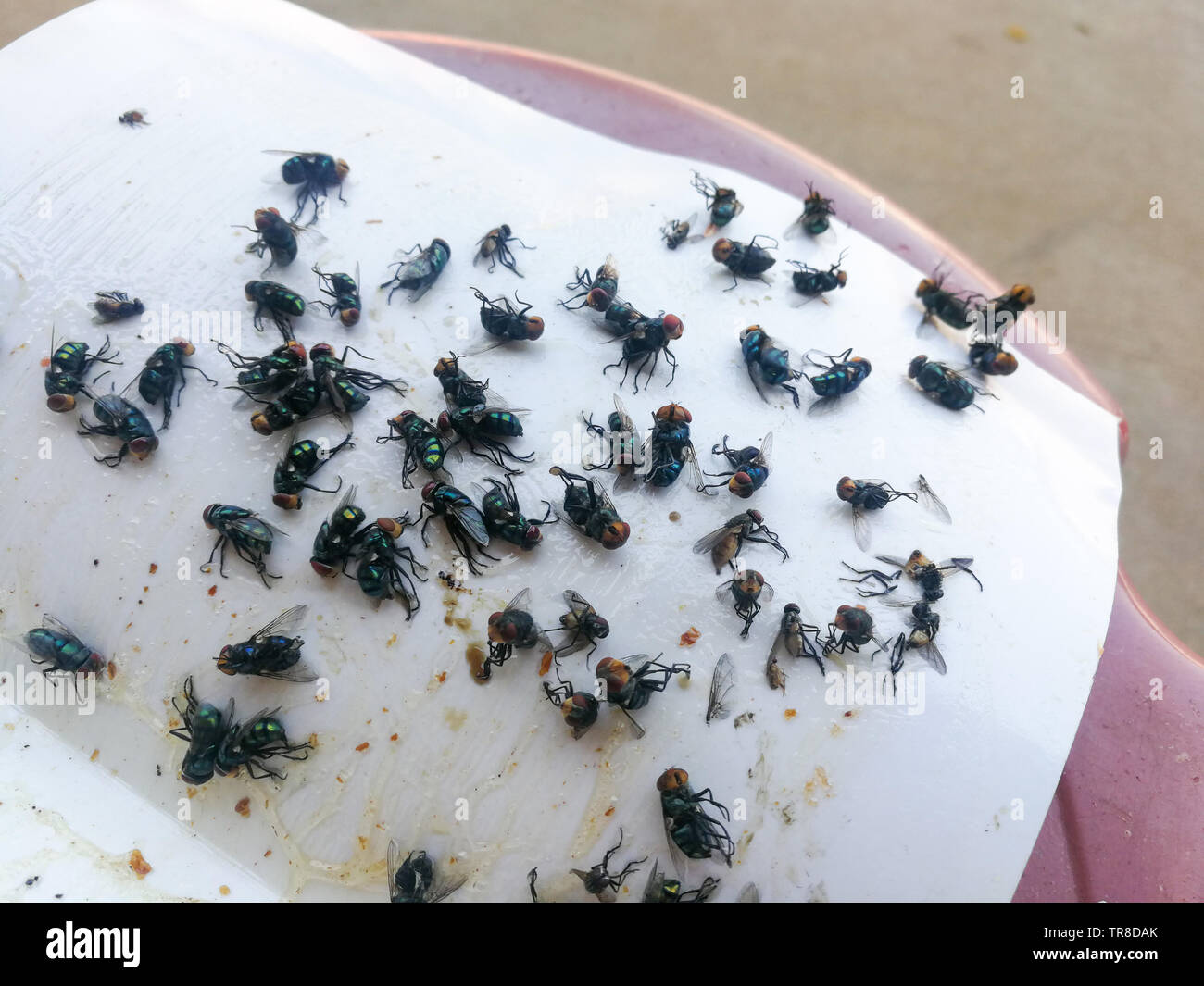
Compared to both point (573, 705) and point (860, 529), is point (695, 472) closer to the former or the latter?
point (860, 529)

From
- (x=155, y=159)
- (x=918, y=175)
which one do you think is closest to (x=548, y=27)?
(x=918, y=175)

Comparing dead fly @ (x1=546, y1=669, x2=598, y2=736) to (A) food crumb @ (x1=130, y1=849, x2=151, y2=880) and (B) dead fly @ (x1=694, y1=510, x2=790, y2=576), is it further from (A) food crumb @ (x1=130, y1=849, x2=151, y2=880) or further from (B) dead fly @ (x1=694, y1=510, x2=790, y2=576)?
(A) food crumb @ (x1=130, y1=849, x2=151, y2=880)

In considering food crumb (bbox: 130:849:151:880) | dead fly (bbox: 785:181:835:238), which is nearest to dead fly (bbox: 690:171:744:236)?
dead fly (bbox: 785:181:835:238)

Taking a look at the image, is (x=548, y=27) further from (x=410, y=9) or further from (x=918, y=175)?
(x=918, y=175)

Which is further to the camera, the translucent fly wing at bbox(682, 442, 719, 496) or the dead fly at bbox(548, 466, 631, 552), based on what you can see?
the translucent fly wing at bbox(682, 442, 719, 496)

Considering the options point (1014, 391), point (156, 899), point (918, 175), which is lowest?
point (156, 899)

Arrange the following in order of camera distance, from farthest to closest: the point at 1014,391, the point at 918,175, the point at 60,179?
the point at 918,175 < the point at 1014,391 < the point at 60,179

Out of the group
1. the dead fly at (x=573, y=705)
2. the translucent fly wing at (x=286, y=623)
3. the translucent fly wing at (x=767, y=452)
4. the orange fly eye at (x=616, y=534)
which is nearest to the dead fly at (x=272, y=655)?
the translucent fly wing at (x=286, y=623)
